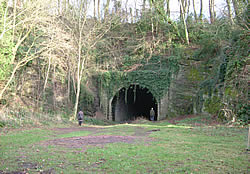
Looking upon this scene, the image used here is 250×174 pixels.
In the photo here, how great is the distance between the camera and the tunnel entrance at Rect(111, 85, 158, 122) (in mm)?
25930

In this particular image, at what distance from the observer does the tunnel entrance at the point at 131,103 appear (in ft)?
85.1

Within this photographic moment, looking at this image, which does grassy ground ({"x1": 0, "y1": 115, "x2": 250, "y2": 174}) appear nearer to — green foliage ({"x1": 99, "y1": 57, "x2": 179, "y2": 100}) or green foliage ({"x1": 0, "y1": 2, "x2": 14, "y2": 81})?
green foliage ({"x1": 0, "y1": 2, "x2": 14, "y2": 81})

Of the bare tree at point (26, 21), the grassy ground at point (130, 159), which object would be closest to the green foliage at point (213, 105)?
the grassy ground at point (130, 159)

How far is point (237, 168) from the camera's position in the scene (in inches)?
229

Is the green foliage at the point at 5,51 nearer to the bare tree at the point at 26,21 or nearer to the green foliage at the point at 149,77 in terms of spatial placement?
the bare tree at the point at 26,21

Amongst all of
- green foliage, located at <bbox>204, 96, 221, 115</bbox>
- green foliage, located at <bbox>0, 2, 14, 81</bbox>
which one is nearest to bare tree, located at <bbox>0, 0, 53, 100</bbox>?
green foliage, located at <bbox>0, 2, 14, 81</bbox>

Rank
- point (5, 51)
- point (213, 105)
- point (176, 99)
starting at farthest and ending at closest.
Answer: point (176, 99) → point (213, 105) → point (5, 51)

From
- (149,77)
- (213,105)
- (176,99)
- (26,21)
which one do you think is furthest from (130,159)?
(149,77)

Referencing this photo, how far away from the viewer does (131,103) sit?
101ft

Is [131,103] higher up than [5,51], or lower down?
lower down

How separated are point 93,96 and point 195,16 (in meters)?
13.8

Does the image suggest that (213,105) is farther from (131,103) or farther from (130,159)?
(131,103)

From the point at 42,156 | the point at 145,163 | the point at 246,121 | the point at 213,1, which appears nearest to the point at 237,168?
the point at 145,163

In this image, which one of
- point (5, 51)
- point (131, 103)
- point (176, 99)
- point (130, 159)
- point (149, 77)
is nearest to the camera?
point (130, 159)
